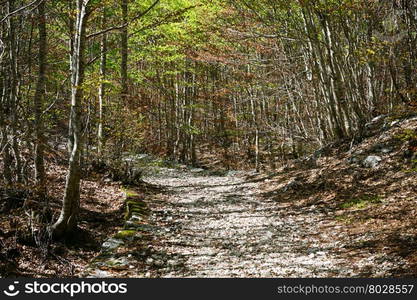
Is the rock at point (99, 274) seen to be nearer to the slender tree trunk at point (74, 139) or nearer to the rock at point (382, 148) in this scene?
the slender tree trunk at point (74, 139)

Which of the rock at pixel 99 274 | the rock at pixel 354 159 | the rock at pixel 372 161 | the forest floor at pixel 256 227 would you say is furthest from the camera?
the rock at pixel 354 159


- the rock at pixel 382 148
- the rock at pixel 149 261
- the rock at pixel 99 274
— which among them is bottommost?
the rock at pixel 149 261

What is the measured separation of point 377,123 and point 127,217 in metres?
8.05

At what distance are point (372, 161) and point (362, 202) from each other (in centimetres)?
195

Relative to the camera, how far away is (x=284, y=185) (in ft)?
38.7

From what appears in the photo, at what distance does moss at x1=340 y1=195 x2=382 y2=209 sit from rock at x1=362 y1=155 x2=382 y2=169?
1.53 metres

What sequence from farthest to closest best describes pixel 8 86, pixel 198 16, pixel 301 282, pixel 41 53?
pixel 198 16, pixel 8 86, pixel 41 53, pixel 301 282

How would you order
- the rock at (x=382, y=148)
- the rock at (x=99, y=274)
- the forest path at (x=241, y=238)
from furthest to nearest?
the rock at (x=382, y=148), the forest path at (x=241, y=238), the rock at (x=99, y=274)

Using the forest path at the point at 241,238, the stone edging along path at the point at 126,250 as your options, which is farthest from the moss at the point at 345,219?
the stone edging along path at the point at 126,250

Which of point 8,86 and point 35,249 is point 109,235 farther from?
point 8,86

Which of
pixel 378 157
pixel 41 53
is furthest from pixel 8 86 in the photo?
pixel 378 157

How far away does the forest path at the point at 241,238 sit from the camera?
5645 millimetres

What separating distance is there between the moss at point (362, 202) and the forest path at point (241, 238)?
594mm

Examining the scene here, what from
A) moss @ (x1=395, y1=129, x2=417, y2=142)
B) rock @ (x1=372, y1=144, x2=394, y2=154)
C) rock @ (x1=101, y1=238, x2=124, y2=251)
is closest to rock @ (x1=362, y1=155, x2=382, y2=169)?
rock @ (x1=372, y1=144, x2=394, y2=154)
